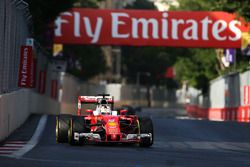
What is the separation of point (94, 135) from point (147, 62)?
111 metres

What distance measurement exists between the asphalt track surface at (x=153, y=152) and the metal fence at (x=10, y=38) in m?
1.46

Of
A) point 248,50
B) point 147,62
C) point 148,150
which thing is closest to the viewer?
point 148,150

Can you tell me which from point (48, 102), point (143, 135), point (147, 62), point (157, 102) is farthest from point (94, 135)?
point (157, 102)

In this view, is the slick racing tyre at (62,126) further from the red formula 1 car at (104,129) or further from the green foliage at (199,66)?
the green foliage at (199,66)

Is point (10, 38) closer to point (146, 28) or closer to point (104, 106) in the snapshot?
point (104, 106)

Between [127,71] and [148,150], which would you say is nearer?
[148,150]

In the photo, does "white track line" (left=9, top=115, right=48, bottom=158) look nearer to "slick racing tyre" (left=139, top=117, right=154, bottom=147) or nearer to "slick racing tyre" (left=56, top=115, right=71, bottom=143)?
"slick racing tyre" (left=56, top=115, right=71, bottom=143)

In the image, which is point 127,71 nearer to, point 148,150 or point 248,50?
point 248,50

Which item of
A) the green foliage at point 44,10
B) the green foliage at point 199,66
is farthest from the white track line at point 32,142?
the green foliage at point 199,66

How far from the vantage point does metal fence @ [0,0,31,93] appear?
18.8m

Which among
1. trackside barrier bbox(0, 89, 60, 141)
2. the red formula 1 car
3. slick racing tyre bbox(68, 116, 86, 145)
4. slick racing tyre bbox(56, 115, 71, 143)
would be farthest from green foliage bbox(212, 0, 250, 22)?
slick racing tyre bbox(68, 116, 86, 145)

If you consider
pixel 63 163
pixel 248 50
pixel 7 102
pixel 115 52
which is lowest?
pixel 63 163

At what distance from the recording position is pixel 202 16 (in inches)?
1967

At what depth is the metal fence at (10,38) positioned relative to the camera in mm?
18781
